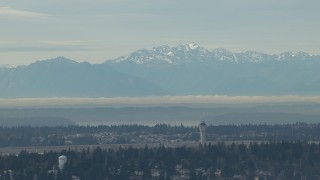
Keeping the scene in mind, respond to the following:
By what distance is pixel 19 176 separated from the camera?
198125 mm

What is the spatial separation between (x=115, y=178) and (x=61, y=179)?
31.5 ft

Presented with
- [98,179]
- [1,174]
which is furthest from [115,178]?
[1,174]

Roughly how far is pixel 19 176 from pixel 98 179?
1312 centimetres

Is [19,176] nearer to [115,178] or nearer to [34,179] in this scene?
[34,179]

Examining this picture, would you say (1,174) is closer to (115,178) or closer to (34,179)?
(34,179)

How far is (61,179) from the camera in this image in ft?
641

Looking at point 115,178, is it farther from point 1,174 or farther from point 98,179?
point 1,174

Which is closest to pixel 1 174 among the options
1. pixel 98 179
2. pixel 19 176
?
pixel 19 176

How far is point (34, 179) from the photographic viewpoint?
197m

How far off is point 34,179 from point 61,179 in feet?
15.9

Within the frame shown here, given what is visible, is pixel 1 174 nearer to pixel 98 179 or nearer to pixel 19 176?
pixel 19 176

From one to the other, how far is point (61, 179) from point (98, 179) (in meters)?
5.86

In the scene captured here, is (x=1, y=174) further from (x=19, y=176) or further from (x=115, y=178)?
(x=115, y=178)
